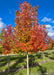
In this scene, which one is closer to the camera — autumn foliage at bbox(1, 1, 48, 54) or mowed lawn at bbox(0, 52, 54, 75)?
autumn foliage at bbox(1, 1, 48, 54)

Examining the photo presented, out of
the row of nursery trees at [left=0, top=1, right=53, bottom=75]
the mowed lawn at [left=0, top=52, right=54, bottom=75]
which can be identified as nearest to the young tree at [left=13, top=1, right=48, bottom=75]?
the row of nursery trees at [left=0, top=1, right=53, bottom=75]

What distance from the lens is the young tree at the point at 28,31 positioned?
5.39 m

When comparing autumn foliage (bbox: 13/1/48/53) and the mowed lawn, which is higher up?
autumn foliage (bbox: 13/1/48/53)

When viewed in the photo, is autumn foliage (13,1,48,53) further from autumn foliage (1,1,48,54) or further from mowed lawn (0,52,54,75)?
mowed lawn (0,52,54,75)

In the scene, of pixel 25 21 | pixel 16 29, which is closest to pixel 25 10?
pixel 25 21

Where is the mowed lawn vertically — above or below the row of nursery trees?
below

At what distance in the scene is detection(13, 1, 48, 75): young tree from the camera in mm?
5395

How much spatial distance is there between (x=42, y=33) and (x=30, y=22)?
1.14 m

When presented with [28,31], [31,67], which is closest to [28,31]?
[28,31]

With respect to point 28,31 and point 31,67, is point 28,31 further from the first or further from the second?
point 31,67

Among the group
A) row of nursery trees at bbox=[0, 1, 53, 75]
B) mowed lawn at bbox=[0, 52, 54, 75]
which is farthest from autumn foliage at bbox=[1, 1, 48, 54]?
mowed lawn at bbox=[0, 52, 54, 75]

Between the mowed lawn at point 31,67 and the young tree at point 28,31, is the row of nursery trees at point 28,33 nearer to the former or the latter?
the young tree at point 28,31

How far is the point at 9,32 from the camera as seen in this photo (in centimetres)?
718

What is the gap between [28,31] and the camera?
5641 mm
